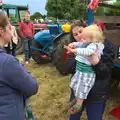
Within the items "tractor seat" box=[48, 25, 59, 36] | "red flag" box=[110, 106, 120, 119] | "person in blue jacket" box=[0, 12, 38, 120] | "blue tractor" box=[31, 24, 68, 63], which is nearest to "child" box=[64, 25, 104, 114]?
"person in blue jacket" box=[0, 12, 38, 120]

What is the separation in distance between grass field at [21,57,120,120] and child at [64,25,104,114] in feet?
4.41

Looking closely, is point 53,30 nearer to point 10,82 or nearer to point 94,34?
point 94,34

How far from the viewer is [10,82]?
1555 mm

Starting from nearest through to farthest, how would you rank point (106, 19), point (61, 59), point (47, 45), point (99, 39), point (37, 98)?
1. point (99, 39)
2. point (106, 19)
3. point (61, 59)
4. point (37, 98)
5. point (47, 45)

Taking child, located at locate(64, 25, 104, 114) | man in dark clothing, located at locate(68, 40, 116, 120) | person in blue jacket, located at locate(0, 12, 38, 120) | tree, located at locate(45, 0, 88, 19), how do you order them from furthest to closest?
tree, located at locate(45, 0, 88, 19)
man in dark clothing, located at locate(68, 40, 116, 120)
child, located at locate(64, 25, 104, 114)
person in blue jacket, located at locate(0, 12, 38, 120)

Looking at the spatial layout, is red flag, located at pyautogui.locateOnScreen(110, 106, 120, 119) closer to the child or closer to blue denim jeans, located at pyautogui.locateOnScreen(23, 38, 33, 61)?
the child

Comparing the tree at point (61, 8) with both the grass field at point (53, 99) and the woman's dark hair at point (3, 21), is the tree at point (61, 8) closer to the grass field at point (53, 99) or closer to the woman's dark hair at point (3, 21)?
Result: the grass field at point (53, 99)

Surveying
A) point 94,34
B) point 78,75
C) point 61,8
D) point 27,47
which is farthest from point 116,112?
point 61,8

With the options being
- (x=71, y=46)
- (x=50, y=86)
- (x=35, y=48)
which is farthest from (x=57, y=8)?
(x=71, y=46)

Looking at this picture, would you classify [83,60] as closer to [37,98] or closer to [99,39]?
[99,39]

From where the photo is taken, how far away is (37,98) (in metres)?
4.34

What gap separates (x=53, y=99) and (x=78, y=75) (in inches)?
82.4

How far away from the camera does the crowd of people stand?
1556 mm

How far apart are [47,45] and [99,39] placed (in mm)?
4818
